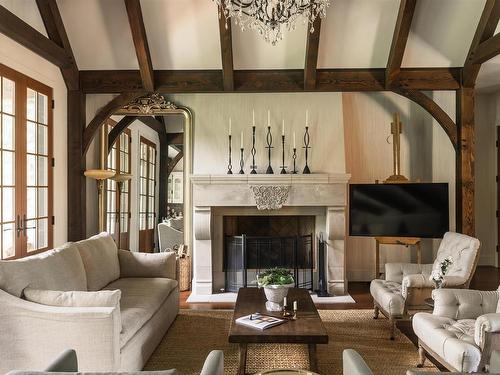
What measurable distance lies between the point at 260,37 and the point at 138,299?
10.4 feet

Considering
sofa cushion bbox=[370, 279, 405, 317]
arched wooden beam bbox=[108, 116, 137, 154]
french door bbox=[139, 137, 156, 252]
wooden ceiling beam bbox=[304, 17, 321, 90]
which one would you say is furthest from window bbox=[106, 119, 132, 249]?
sofa cushion bbox=[370, 279, 405, 317]

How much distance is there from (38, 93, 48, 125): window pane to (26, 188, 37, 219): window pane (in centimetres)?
75

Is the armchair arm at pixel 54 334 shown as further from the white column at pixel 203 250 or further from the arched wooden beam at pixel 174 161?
the arched wooden beam at pixel 174 161

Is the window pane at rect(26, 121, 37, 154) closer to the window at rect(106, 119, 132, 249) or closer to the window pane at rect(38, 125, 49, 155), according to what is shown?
the window pane at rect(38, 125, 49, 155)

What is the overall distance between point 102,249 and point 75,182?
1351 mm

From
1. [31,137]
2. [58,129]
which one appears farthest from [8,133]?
[58,129]

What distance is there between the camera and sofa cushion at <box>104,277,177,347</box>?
3.31m

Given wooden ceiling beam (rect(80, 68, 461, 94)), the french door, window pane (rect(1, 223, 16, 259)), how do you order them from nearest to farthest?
window pane (rect(1, 223, 16, 259)) < wooden ceiling beam (rect(80, 68, 461, 94)) < the french door

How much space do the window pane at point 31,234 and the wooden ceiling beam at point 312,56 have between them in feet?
11.1

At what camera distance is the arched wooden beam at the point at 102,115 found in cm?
566

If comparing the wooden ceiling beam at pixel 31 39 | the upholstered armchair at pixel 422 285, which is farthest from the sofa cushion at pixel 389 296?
the wooden ceiling beam at pixel 31 39

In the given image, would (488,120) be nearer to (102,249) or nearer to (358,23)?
(358,23)

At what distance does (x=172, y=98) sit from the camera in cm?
657

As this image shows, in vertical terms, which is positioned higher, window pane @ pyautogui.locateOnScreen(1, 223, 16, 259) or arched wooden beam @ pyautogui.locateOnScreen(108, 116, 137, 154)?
arched wooden beam @ pyautogui.locateOnScreen(108, 116, 137, 154)
